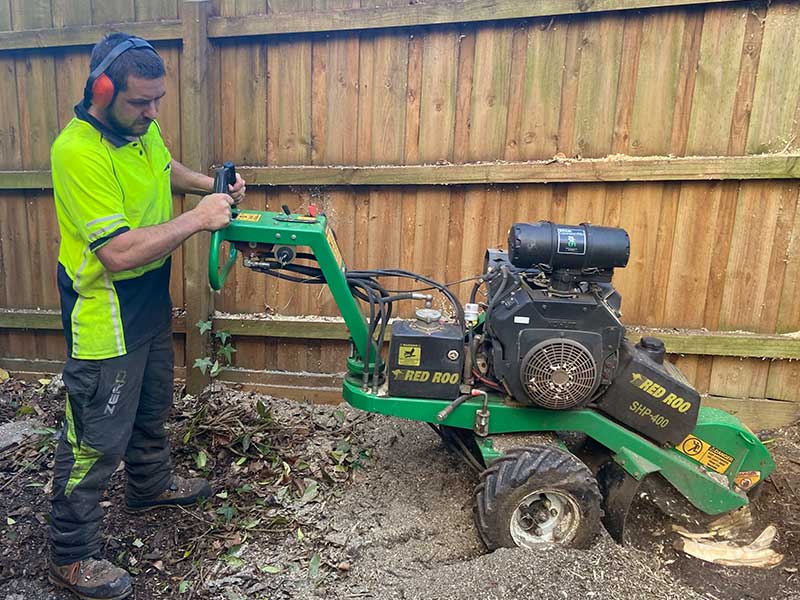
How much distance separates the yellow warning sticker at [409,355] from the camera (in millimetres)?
2633

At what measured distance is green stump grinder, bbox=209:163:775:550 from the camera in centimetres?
250

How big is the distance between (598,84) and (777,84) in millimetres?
959

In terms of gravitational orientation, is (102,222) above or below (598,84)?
below

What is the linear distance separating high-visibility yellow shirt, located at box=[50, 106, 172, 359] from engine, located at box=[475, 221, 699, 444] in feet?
4.91

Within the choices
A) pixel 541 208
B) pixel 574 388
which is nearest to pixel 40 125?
pixel 541 208

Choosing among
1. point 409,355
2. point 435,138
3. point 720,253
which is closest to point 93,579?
point 409,355

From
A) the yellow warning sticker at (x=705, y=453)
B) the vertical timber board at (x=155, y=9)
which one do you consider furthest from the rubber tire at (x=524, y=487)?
the vertical timber board at (x=155, y=9)

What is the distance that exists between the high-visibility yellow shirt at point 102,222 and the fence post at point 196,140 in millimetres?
1247

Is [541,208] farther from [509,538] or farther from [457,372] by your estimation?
[509,538]

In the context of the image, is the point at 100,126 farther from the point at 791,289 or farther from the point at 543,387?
the point at 791,289

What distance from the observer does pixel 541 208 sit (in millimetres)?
3713

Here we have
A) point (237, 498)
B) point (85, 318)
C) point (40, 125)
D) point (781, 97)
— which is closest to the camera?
point (85, 318)

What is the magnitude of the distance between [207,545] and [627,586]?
1.79 metres

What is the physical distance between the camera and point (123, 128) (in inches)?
93.2
